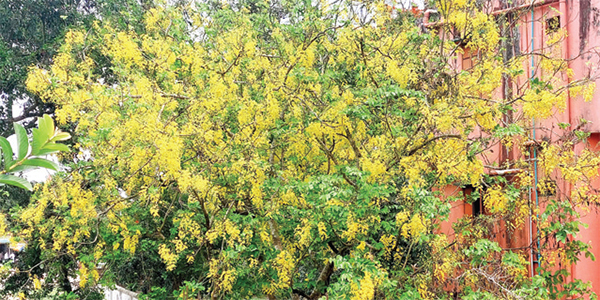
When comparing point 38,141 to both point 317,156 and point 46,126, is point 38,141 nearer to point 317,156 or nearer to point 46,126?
point 46,126

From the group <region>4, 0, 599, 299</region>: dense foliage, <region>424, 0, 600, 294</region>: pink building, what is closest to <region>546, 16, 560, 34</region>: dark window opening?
<region>424, 0, 600, 294</region>: pink building

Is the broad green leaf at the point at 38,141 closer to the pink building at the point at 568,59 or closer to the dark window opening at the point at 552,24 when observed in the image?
the pink building at the point at 568,59

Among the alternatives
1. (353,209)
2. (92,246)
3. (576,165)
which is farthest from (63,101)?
(576,165)

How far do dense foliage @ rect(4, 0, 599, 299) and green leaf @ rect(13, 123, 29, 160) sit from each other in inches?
141

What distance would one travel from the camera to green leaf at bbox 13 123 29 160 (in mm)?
874

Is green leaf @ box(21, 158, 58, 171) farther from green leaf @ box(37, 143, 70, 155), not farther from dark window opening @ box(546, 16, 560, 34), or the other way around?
dark window opening @ box(546, 16, 560, 34)

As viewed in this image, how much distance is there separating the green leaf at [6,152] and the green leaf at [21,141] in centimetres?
2

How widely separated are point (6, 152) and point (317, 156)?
5.27m

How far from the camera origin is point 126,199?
18.6ft

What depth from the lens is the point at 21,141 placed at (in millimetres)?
879

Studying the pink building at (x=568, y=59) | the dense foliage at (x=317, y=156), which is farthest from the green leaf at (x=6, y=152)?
the pink building at (x=568, y=59)

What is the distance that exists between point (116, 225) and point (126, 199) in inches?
12.8

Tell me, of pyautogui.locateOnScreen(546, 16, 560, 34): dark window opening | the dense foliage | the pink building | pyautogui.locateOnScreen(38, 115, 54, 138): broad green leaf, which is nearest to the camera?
pyautogui.locateOnScreen(38, 115, 54, 138): broad green leaf

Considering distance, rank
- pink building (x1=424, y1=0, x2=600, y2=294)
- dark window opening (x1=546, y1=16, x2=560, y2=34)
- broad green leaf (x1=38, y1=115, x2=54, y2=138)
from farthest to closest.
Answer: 1. dark window opening (x1=546, y1=16, x2=560, y2=34)
2. pink building (x1=424, y1=0, x2=600, y2=294)
3. broad green leaf (x1=38, y1=115, x2=54, y2=138)
